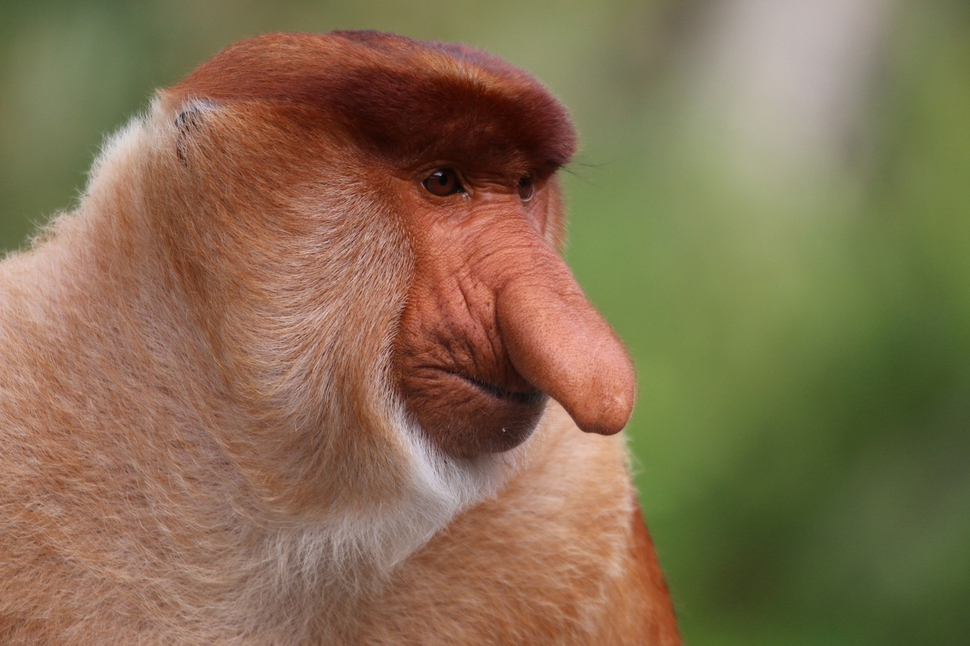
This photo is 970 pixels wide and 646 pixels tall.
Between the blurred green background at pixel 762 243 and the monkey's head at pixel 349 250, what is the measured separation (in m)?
2.23

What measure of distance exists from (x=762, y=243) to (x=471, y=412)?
10.6ft

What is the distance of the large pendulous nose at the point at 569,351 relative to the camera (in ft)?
4.98

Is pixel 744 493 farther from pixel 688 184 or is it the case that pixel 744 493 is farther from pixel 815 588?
pixel 688 184

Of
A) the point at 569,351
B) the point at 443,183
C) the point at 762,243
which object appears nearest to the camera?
the point at 569,351

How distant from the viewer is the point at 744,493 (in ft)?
14.8

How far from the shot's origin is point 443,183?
189cm

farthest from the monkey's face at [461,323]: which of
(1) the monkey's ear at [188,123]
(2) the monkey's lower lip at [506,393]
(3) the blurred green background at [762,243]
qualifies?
(3) the blurred green background at [762,243]

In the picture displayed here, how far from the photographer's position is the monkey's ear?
5.95 ft

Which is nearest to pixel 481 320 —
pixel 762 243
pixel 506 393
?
pixel 506 393

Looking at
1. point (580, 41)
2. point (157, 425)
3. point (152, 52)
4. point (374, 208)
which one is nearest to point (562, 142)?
point (374, 208)

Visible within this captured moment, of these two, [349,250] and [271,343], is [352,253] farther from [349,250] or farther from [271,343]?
[271,343]

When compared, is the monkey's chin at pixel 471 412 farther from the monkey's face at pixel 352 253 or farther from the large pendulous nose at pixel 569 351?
the large pendulous nose at pixel 569 351

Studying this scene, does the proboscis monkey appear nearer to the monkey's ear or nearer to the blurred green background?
the monkey's ear

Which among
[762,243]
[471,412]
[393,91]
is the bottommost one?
[762,243]
